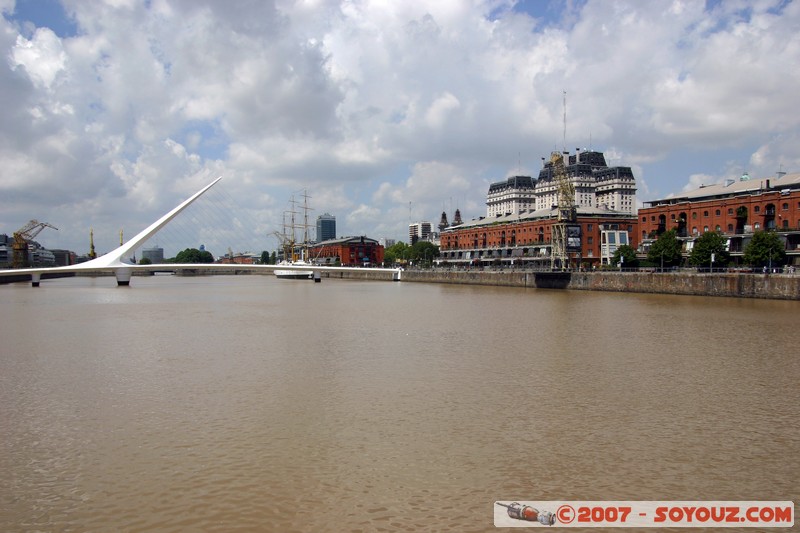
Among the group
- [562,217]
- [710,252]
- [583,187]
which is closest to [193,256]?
[583,187]

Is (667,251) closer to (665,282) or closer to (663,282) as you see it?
(663,282)

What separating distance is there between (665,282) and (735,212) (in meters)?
13.6

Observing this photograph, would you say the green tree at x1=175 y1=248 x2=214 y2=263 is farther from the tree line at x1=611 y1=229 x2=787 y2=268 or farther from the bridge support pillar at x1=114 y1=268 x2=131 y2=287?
the tree line at x1=611 y1=229 x2=787 y2=268

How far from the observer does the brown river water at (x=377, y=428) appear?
669cm

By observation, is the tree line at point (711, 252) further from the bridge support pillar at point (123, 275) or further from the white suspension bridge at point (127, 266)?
the bridge support pillar at point (123, 275)

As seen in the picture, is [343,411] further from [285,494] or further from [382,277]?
[382,277]

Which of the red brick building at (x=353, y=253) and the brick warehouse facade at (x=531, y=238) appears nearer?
the brick warehouse facade at (x=531, y=238)

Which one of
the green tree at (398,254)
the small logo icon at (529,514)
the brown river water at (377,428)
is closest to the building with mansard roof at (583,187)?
the green tree at (398,254)

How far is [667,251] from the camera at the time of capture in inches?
→ 1914

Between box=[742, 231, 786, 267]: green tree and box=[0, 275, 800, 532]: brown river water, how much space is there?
24.5 meters

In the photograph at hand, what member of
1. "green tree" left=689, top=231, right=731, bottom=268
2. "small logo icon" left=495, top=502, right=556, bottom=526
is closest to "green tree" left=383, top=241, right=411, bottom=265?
"green tree" left=689, top=231, right=731, bottom=268

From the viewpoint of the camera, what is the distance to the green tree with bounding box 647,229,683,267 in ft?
159

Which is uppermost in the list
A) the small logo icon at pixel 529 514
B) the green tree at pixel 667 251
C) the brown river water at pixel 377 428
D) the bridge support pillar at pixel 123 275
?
the green tree at pixel 667 251

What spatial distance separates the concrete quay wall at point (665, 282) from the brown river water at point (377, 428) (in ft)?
54.8
